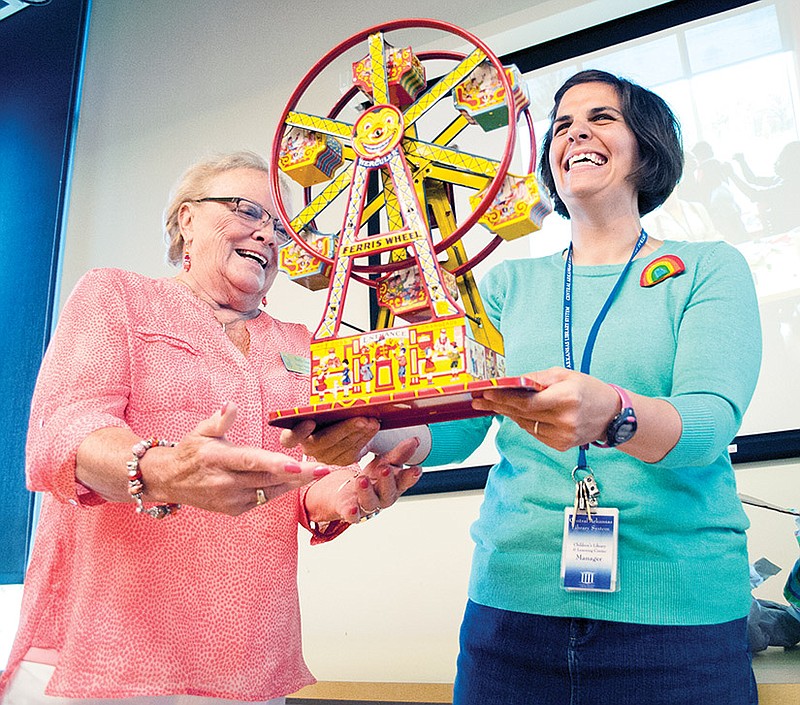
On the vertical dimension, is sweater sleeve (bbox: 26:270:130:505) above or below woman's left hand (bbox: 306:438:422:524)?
above

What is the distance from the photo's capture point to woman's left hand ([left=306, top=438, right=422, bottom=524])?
3.33 feet

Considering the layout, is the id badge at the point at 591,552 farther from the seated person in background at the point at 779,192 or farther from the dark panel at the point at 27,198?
the dark panel at the point at 27,198

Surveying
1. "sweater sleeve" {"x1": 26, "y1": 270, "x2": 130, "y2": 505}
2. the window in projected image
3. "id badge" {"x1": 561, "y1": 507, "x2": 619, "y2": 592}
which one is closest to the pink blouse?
"sweater sleeve" {"x1": 26, "y1": 270, "x2": 130, "y2": 505}

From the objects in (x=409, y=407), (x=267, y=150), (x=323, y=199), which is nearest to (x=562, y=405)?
(x=409, y=407)

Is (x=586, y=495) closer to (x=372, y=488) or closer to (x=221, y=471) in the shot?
(x=372, y=488)

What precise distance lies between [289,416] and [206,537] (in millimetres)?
276

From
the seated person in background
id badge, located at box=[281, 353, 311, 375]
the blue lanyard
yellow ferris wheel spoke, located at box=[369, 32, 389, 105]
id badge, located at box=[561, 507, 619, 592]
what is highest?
the seated person in background

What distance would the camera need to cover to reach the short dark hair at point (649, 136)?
3.90 feet

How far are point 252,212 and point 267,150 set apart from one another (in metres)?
1.72

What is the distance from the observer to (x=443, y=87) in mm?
971

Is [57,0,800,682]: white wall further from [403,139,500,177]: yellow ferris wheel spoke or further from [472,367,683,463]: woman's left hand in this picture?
[403,139,500,177]: yellow ferris wheel spoke

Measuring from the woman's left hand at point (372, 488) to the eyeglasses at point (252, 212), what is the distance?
1.29 ft

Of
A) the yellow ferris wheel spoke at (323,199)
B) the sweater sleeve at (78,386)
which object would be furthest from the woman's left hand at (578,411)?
the sweater sleeve at (78,386)

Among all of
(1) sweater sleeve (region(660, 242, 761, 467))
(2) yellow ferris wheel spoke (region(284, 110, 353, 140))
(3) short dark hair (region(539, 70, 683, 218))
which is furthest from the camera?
(3) short dark hair (region(539, 70, 683, 218))
